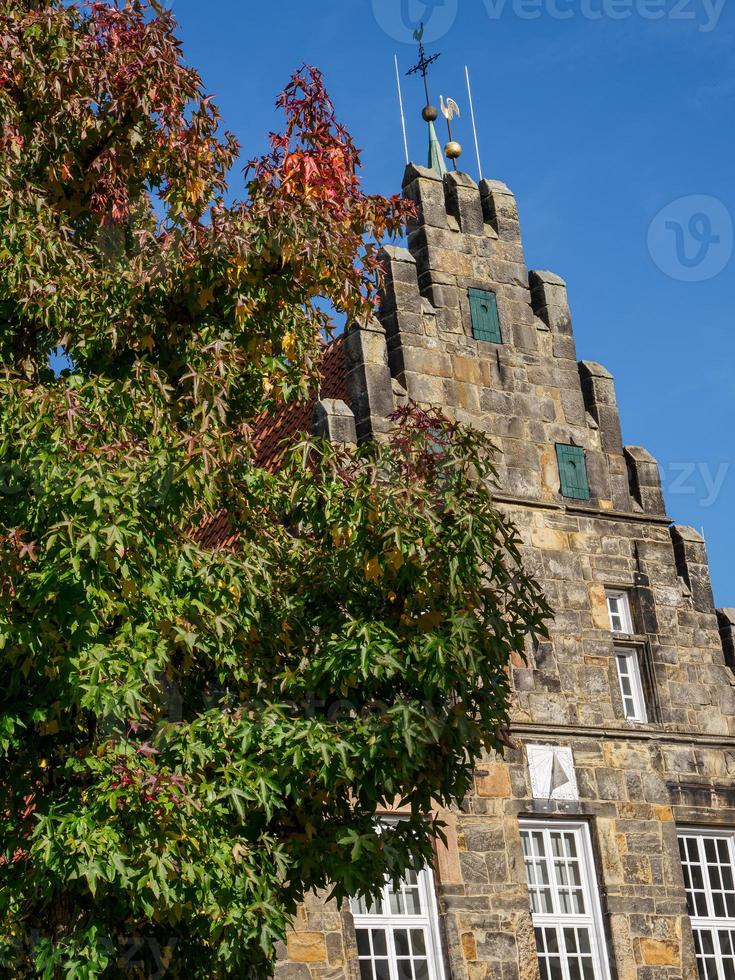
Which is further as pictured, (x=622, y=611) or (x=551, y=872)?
(x=622, y=611)

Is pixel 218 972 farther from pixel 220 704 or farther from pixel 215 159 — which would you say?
pixel 215 159

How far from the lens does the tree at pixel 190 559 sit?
11.2 m

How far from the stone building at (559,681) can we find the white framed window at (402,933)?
0.02m

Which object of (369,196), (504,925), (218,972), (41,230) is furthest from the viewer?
(504,925)

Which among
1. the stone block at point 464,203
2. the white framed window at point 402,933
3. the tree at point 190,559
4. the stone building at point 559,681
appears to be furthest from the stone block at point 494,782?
the stone block at point 464,203

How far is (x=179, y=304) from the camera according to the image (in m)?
13.5

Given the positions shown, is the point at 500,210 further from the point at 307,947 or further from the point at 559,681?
the point at 307,947

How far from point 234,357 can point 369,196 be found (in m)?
2.06

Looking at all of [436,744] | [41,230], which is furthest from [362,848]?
[41,230]

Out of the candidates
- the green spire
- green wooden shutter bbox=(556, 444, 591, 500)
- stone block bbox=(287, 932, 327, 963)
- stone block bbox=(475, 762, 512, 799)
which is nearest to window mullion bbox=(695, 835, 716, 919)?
stone block bbox=(475, 762, 512, 799)

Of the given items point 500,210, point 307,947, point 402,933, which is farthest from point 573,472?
point 307,947

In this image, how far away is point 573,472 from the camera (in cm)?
2178

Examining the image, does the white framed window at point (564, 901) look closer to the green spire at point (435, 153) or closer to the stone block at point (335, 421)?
the stone block at point (335, 421)

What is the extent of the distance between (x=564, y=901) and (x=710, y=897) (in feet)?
7.75
